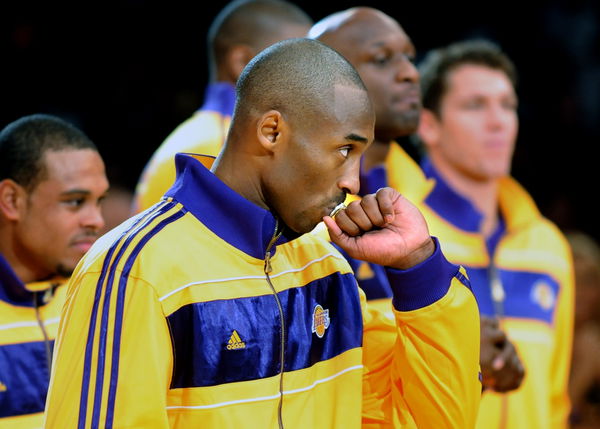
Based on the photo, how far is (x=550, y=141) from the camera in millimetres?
7523

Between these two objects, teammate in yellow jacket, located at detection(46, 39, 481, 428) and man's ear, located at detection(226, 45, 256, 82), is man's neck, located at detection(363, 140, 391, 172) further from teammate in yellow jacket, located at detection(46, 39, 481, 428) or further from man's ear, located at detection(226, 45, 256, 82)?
teammate in yellow jacket, located at detection(46, 39, 481, 428)

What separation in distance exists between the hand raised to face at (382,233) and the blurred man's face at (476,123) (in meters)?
2.09

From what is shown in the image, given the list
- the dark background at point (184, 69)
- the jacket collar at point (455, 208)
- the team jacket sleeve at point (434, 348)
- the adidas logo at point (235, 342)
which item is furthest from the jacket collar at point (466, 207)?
the dark background at point (184, 69)

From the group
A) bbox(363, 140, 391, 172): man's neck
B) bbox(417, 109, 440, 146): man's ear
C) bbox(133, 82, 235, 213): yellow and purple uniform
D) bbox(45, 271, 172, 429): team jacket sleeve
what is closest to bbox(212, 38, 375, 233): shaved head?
bbox(45, 271, 172, 429): team jacket sleeve

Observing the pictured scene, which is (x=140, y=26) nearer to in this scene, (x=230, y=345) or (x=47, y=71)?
(x=47, y=71)

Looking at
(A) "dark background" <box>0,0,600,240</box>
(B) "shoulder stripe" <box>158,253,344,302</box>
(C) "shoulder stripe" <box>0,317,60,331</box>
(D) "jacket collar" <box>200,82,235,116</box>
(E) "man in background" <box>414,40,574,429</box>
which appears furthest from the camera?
(A) "dark background" <box>0,0,600,240</box>

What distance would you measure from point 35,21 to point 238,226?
5.07 metres

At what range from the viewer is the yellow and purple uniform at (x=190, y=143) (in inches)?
147

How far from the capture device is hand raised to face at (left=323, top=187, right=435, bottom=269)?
6.91ft

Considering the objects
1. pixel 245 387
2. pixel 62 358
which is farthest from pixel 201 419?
pixel 62 358

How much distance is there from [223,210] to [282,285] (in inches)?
8.2

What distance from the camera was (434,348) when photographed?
2141mm

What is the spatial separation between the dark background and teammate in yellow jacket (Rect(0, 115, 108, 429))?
135 inches

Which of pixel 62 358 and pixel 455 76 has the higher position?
pixel 455 76
